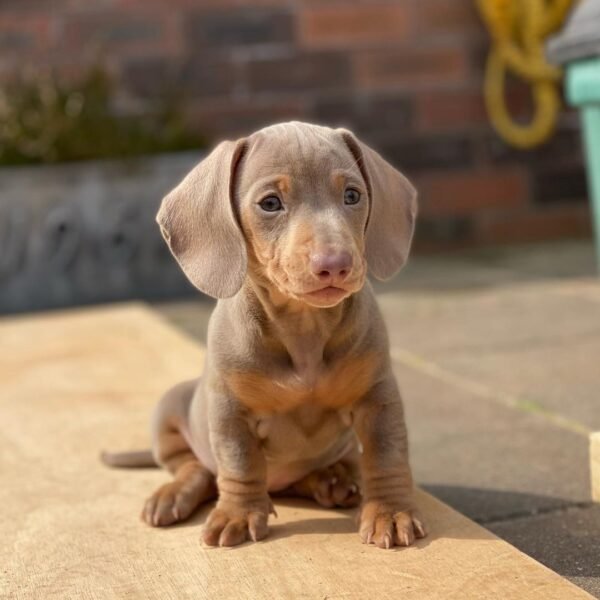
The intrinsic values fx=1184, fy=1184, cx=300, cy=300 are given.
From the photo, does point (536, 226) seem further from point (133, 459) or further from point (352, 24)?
point (133, 459)

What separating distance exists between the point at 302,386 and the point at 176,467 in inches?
23.5

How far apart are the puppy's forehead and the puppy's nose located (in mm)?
215

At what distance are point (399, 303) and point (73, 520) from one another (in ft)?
10.4

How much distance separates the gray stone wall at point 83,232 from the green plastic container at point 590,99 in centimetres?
213

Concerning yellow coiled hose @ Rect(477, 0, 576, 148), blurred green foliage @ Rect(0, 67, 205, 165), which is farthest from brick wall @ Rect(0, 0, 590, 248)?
blurred green foliage @ Rect(0, 67, 205, 165)

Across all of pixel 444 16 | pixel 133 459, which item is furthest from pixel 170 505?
pixel 444 16

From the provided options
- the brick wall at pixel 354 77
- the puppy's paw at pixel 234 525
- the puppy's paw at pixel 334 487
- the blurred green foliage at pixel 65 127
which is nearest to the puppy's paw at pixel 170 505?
the puppy's paw at pixel 234 525

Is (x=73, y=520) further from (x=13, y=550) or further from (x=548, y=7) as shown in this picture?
(x=548, y=7)

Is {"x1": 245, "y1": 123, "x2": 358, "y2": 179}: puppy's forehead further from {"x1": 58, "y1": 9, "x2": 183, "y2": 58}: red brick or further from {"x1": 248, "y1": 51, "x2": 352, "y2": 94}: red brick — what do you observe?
{"x1": 248, "y1": 51, "x2": 352, "y2": 94}: red brick

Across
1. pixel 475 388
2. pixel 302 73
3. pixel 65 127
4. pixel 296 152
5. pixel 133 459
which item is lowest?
pixel 475 388

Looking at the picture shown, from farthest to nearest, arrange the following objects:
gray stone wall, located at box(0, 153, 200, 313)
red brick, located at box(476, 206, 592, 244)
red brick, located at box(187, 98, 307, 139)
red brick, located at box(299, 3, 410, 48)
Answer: red brick, located at box(476, 206, 592, 244) < red brick, located at box(299, 3, 410, 48) < red brick, located at box(187, 98, 307, 139) < gray stone wall, located at box(0, 153, 200, 313)

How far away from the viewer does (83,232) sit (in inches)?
241

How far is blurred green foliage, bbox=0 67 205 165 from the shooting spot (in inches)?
242

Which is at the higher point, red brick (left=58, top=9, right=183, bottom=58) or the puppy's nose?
red brick (left=58, top=9, right=183, bottom=58)
